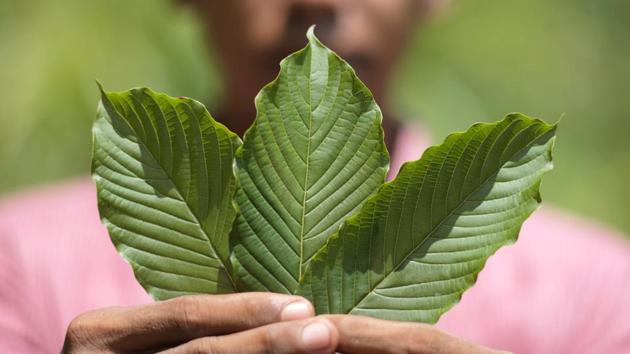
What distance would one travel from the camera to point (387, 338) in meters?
0.55

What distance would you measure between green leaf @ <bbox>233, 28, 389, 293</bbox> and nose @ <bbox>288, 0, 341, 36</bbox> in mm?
500

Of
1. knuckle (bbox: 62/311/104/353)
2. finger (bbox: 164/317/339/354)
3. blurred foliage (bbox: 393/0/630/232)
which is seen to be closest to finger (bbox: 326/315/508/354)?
→ finger (bbox: 164/317/339/354)

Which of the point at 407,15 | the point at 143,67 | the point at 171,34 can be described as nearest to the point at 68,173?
the point at 143,67

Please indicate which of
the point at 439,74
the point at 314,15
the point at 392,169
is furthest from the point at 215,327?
the point at 439,74

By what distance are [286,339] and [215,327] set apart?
0.05m

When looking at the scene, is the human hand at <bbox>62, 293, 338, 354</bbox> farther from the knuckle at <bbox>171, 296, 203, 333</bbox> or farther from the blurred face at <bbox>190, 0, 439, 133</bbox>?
the blurred face at <bbox>190, 0, 439, 133</bbox>

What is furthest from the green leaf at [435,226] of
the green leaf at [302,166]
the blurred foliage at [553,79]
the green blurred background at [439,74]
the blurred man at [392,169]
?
the blurred foliage at [553,79]

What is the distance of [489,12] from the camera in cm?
275

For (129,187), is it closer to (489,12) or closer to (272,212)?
(272,212)

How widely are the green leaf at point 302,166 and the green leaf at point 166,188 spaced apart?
0.06 ft

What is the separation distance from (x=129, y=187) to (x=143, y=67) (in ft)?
5.50

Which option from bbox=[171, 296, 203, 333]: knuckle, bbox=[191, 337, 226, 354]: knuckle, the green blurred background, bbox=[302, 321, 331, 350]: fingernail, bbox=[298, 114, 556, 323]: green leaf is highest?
the green blurred background

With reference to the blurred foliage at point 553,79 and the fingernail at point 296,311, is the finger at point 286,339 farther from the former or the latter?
the blurred foliage at point 553,79

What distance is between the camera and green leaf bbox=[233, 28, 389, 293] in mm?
571
